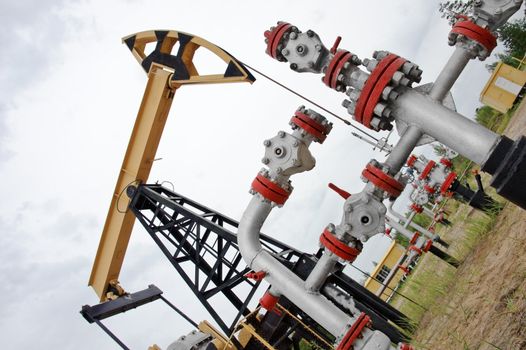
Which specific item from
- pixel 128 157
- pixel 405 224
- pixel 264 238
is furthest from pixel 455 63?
pixel 405 224

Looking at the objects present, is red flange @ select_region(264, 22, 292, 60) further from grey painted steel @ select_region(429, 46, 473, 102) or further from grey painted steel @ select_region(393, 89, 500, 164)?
grey painted steel @ select_region(429, 46, 473, 102)

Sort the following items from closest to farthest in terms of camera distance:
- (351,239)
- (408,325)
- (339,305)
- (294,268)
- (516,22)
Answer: (351,239) → (408,325) → (339,305) → (294,268) → (516,22)

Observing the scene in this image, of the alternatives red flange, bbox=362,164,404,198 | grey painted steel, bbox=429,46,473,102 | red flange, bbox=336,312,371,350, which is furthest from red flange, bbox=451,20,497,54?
red flange, bbox=336,312,371,350

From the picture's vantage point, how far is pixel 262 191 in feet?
15.5

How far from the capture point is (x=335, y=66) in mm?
3893

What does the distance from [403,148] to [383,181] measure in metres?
0.39

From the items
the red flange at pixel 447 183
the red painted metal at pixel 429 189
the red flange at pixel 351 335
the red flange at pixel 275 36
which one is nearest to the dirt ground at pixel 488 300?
the red flange at pixel 351 335

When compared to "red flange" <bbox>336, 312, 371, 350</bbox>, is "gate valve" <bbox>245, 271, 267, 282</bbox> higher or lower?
lower

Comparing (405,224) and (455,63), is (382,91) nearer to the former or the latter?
(455,63)

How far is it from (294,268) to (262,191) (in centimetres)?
154

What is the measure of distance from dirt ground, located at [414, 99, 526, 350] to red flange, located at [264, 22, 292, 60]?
9.95 ft

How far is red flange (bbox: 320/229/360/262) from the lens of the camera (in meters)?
3.92

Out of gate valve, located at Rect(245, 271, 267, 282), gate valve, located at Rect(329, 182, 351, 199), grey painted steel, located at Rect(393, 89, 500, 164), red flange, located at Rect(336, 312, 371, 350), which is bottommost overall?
gate valve, located at Rect(245, 271, 267, 282)

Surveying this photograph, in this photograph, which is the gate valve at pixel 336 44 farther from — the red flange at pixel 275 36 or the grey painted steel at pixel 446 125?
the grey painted steel at pixel 446 125
